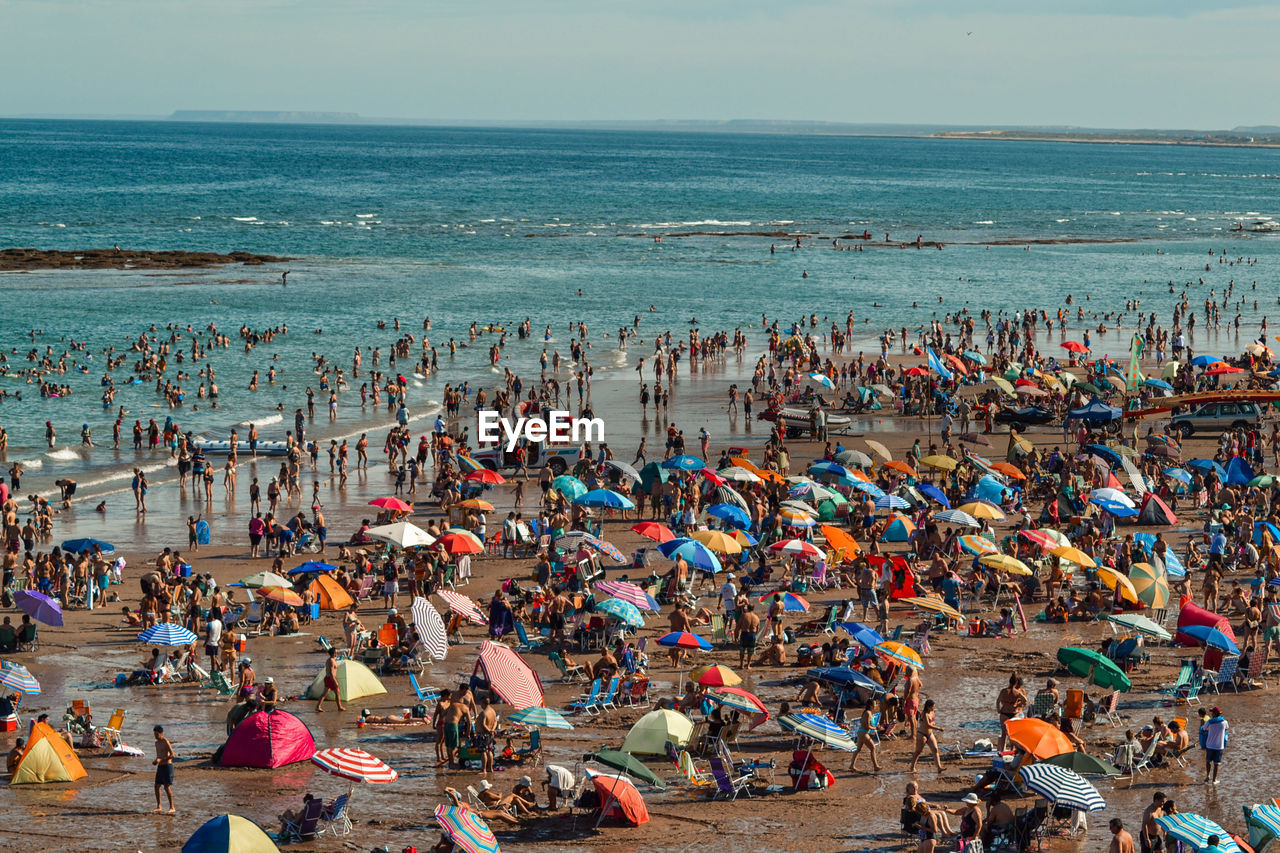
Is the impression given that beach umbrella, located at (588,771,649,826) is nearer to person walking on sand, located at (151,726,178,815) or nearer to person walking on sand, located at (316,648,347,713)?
person walking on sand, located at (151,726,178,815)

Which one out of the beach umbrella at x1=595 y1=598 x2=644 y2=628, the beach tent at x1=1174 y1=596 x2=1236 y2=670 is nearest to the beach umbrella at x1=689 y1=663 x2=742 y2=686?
the beach umbrella at x1=595 y1=598 x2=644 y2=628

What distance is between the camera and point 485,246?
9475 cm

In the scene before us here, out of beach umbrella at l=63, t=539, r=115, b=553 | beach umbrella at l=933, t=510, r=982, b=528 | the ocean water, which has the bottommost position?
beach umbrella at l=63, t=539, r=115, b=553

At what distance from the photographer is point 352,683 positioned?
1884cm

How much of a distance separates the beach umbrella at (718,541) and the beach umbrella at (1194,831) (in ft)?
39.1

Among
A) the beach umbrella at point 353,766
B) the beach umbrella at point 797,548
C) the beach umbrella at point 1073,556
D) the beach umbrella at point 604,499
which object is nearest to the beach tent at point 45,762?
the beach umbrella at point 353,766

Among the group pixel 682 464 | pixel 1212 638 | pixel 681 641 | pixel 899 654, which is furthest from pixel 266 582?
pixel 1212 638

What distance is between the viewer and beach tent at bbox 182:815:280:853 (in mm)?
12836

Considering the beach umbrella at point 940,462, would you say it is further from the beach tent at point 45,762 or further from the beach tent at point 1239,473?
the beach tent at point 45,762

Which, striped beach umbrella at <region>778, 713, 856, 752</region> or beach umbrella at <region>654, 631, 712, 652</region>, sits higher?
striped beach umbrella at <region>778, 713, 856, 752</region>

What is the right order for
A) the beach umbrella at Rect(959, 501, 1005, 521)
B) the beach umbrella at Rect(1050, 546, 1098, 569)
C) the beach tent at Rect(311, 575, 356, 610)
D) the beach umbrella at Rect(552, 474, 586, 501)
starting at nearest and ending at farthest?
the beach tent at Rect(311, 575, 356, 610) → the beach umbrella at Rect(1050, 546, 1098, 569) → the beach umbrella at Rect(959, 501, 1005, 521) → the beach umbrella at Rect(552, 474, 586, 501)

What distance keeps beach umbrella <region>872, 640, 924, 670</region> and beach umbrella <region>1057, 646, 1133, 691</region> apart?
211 centimetres

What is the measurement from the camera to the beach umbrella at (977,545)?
24.8 meters

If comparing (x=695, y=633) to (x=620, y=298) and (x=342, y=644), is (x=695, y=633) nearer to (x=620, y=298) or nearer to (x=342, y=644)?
(x=342, y=644)
